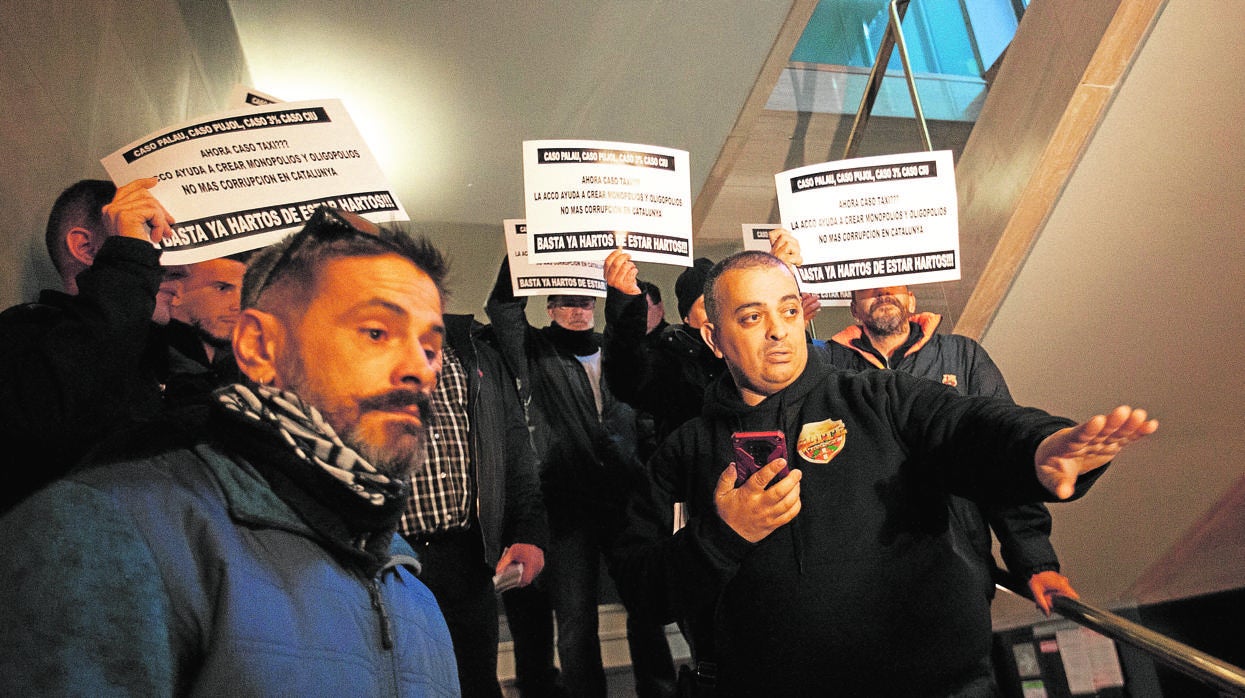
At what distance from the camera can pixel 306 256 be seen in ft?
4.50

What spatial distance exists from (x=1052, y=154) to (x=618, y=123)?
377cm

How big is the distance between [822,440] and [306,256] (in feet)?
3.98

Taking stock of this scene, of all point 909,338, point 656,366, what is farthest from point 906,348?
point 656,366

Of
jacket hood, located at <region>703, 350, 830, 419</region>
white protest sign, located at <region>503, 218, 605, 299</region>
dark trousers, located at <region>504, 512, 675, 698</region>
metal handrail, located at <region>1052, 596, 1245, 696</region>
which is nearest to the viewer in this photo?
metal handrail, located at <region>1052, 596, 1245, 696</region>

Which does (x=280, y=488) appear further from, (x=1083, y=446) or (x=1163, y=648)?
(x=1163, y=648)

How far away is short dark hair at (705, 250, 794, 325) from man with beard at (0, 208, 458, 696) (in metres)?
1.04

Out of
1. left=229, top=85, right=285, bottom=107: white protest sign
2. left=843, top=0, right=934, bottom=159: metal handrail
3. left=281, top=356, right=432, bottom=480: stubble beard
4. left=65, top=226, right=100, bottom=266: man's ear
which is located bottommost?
left=281, top=356, right=432, bottom=480: stubble beard

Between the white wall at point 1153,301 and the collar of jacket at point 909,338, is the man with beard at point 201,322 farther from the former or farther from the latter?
the white wall at point 1153,301

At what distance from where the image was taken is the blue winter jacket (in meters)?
0.92

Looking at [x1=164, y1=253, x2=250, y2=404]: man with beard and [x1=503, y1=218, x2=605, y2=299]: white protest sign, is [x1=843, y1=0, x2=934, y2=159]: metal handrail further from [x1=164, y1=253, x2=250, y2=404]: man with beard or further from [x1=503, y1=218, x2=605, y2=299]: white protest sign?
[x1=164, y1=253, x2=250, y2=404]: man with beard

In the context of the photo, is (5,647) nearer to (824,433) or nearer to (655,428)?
(824,433)

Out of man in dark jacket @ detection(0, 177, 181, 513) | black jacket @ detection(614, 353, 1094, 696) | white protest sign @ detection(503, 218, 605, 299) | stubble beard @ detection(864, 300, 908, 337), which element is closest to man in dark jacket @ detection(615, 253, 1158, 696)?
black jacket @ detection(614, 353, 1094, 696)

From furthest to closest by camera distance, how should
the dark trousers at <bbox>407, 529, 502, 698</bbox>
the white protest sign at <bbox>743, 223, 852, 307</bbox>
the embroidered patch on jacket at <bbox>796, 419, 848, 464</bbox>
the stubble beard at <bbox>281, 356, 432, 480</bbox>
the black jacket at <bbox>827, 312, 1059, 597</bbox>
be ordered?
the white protest sign at <bbox>743, 223, 852, 307</bbox>
the black jacket at <bbox>827, 312, 1059, 597</bbox>
the dark trousers at <bbox>407, 529, 502, 698</bbox>
the embroidered patch on jacket at <bbox>796, 419, 848, 464</bbox>
the stubble beard at <bbox>281, 356, 432, 480</bbox>

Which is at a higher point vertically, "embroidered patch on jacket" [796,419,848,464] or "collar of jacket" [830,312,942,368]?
"collar of jacket" [830,312,942,368]
